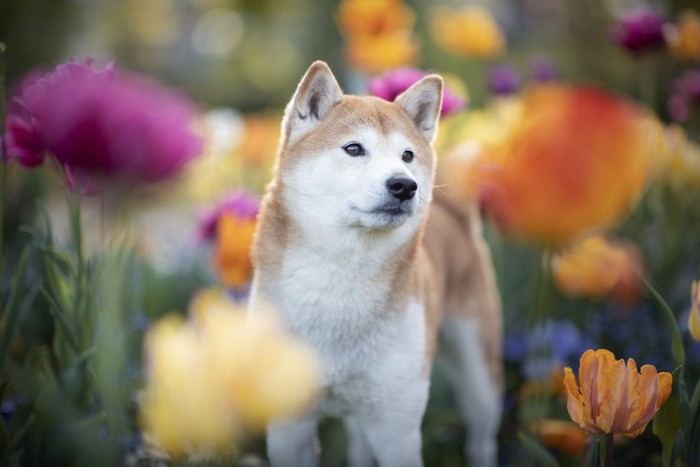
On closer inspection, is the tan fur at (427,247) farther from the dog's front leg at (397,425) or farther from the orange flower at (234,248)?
the orange flower at (234,248)

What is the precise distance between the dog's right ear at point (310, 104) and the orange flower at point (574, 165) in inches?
37.3

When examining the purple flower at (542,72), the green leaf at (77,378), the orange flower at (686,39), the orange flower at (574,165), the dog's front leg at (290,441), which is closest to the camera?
the orange flower at (574,165)

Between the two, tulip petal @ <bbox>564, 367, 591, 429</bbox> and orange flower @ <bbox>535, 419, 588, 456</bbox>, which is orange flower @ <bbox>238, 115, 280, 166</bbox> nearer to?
orange flower @ <bbox>535, 419, 588, 456</bbox>

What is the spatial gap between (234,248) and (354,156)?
35.3 inches

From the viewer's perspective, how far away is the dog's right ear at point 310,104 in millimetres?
2125

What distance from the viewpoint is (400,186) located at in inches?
76.8

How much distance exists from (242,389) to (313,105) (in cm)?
138

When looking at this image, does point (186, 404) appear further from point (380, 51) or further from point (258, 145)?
point (258, 145)

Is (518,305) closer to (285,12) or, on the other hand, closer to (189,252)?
(189,252)

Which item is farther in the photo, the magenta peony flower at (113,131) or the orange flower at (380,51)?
the orange flower at (380,51)

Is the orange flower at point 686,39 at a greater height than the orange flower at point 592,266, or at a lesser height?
greater

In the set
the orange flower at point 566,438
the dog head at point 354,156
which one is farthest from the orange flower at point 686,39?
the orange flower at point 566,438

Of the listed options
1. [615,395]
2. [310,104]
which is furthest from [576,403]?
[310,104]

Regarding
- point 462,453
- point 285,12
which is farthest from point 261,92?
point 462,453
